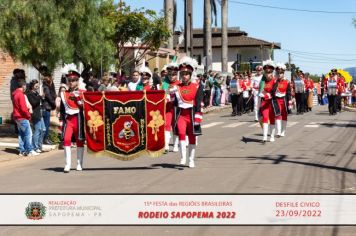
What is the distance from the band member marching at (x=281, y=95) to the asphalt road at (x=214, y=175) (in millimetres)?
796

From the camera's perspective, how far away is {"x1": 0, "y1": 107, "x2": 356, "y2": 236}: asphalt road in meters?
7.86

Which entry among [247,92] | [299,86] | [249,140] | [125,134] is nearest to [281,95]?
[249,140]

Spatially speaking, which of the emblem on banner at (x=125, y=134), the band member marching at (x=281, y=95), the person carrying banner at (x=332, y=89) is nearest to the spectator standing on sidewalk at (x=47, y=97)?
the emblem on banner at (x=125, y=134)

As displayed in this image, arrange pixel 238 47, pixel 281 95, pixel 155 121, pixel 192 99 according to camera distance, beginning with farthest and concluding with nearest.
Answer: pixel 238 47
pixel 281 95
pixel 192 99
pixel 155 121

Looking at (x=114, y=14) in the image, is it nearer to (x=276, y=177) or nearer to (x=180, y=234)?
(x=276, y=177)

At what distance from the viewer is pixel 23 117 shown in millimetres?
15945

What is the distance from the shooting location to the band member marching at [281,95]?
18.8 meters

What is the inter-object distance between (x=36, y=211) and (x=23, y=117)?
8381 mm

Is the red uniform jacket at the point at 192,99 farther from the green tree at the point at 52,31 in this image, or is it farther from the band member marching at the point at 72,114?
the green tree at the point at 52,31

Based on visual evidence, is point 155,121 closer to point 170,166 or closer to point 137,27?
point 170,166

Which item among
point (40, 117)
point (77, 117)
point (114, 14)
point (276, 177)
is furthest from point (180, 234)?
point (114, 14)

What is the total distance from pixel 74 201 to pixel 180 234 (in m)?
1.42

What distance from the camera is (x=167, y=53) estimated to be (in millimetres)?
40500

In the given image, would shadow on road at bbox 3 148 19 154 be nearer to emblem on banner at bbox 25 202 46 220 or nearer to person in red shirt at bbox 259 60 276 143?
person in red shirt at bbox 259 60 276 143
